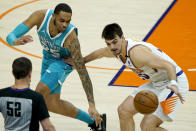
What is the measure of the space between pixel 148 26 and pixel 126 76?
3063 mm

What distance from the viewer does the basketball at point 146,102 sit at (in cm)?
509

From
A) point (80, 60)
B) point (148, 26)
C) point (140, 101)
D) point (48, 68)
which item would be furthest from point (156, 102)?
A: point (148, 26)

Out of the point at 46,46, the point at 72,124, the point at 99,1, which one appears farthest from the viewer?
the point at 99,1

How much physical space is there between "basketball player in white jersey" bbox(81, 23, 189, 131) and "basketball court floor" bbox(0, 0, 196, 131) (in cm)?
130

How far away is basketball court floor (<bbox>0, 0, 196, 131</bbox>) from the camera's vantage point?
24.6ft

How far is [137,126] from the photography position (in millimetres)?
6949

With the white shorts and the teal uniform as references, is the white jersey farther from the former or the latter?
the teal uniform

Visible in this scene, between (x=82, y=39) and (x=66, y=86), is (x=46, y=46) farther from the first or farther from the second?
(x=82, y=39)

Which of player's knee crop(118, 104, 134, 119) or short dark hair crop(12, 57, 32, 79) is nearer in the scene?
short dark hair crop(12, 57, 32, 79)

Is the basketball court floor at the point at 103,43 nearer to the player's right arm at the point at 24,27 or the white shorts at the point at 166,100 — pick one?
the white shorts at the point at 166,100

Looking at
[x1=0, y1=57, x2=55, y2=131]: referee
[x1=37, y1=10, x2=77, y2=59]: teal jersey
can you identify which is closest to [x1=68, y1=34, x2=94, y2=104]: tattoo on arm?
[x1=37, y1=10, x2=77, y2=59]: teal jersey

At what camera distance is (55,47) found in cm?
595

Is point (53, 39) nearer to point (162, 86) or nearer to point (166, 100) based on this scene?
point (162, 86)

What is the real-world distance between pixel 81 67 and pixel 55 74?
23.0 inches
